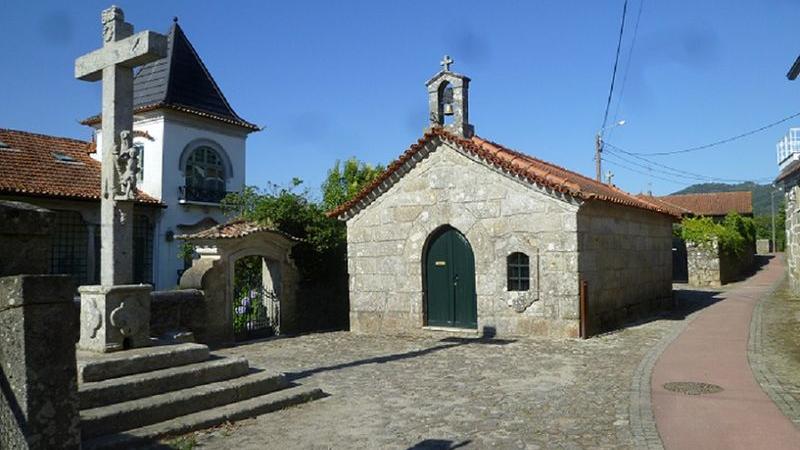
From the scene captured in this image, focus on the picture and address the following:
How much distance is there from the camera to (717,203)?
1944 inches

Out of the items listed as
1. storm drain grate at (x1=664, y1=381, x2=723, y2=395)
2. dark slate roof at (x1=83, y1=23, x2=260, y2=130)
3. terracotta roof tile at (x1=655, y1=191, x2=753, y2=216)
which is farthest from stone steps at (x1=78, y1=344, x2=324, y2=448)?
terracotta roof tile at (x1=655, y1=191, x2=753, y2=216)

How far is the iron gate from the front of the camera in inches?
544

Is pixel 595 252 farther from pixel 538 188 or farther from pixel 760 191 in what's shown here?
pixel 760 191

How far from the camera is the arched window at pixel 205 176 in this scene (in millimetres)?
23609

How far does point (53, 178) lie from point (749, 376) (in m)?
19.4

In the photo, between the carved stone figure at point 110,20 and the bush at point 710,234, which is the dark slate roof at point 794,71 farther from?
the carved stone figure at point 110,20

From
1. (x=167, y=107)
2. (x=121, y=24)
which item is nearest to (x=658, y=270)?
(x=121, y=24)

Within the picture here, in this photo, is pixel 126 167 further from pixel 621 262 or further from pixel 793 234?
pixel 793 234

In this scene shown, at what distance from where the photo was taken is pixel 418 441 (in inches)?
223

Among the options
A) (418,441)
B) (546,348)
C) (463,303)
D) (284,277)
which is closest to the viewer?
(418,441)

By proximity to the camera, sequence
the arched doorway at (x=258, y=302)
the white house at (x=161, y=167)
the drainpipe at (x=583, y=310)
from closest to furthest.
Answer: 1. the drainpipe at (x=583, y=310)
2. the arched doorway at (x=258, y=302)
3. the white house at (x=161, y=167)

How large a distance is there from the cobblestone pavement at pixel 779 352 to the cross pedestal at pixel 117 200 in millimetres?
7361

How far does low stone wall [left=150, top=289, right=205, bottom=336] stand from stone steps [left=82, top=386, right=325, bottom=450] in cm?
450

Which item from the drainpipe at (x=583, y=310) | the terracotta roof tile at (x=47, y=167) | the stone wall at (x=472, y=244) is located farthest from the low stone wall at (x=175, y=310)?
the terracotta roof tile at (x=47, y=167)
